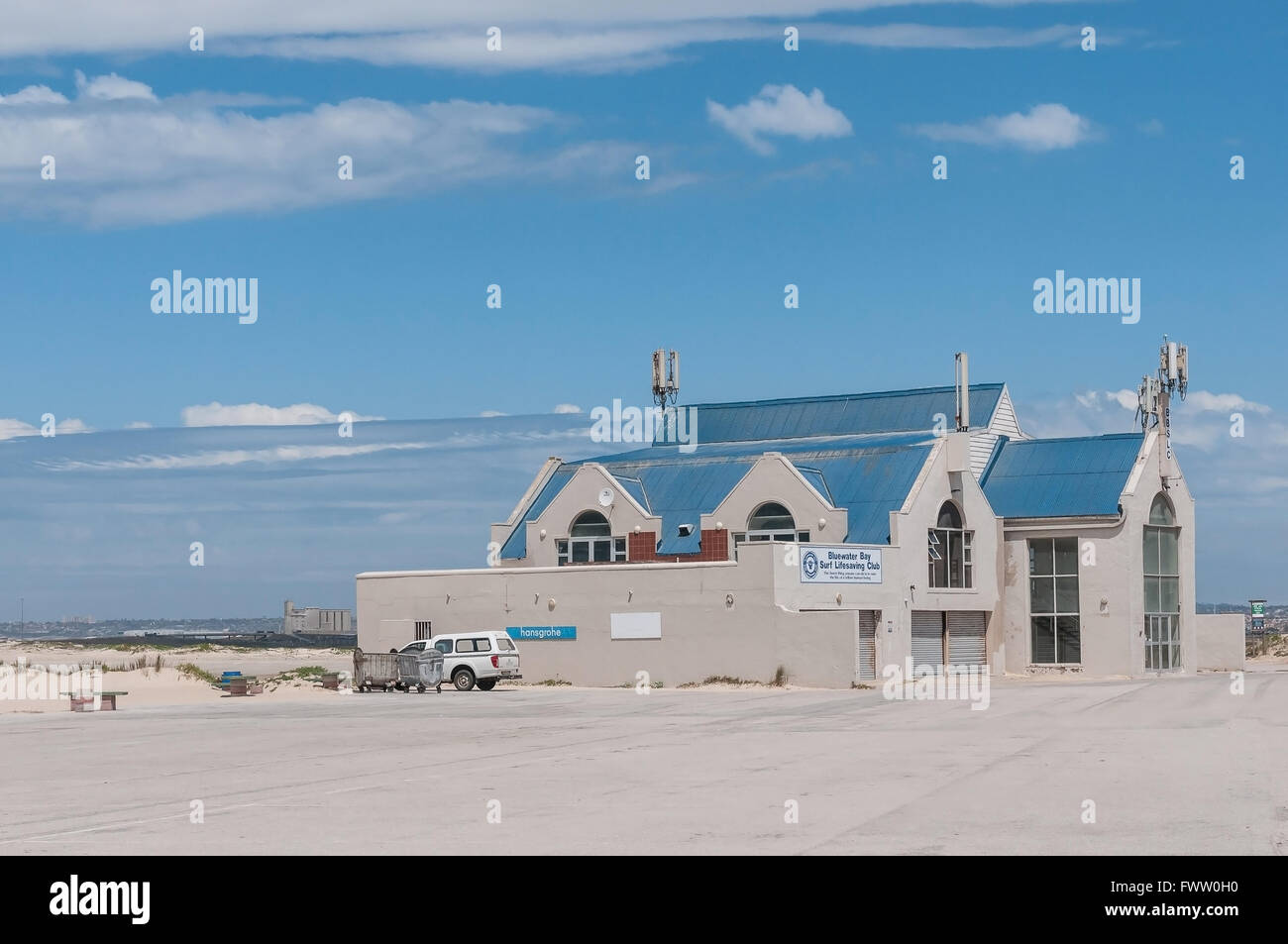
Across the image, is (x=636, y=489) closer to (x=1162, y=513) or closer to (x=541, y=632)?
(x=541, y=632)

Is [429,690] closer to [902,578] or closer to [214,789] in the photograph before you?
[902,578]

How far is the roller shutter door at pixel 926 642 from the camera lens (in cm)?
5534

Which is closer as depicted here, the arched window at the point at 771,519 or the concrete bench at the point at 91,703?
the concrete bench at the point at 91,703

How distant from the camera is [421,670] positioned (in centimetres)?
4859

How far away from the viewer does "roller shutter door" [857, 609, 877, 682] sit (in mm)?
51469

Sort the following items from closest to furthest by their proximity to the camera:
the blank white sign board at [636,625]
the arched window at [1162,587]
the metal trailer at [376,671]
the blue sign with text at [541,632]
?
1. the metal trailer at [376,671]
2. the blank white sign board at [636,625]
3. the blue sign with text at [541,632]
4. the arched window at [1162,587]

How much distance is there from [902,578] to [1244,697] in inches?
635

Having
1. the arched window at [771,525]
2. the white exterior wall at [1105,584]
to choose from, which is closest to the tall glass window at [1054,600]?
the white exterior wall at [1105,584]

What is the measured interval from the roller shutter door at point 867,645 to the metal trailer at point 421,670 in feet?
44.5

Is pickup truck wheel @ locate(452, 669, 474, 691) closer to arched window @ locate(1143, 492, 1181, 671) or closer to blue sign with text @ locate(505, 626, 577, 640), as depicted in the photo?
blue sign with text @ locate(505, 626, 577, 640)

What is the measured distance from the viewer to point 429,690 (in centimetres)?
4944

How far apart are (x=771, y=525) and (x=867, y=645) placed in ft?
20.6

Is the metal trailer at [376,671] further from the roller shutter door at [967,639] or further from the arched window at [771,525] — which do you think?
the roller shutter door at [967,639]
